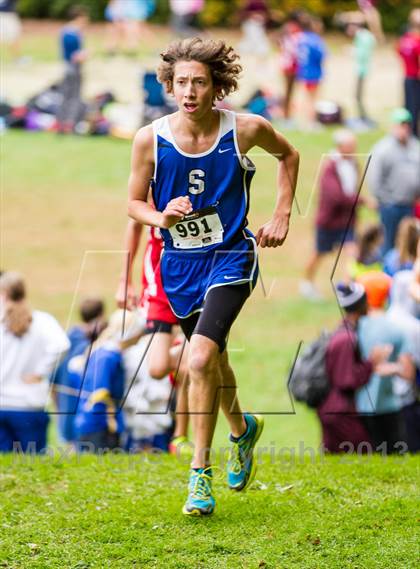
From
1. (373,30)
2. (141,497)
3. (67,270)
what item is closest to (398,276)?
(141,497)

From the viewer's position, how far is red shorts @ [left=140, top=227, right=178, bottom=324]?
723 centimetres

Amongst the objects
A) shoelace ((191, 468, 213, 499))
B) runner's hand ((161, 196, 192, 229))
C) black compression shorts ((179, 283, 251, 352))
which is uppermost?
runner's hand ((161, 196, 192, 229))

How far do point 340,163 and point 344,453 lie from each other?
6.85 m

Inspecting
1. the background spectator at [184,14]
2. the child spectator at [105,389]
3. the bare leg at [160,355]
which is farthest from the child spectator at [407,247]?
the background spectator at [184,14]

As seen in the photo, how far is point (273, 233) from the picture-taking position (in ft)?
21.5

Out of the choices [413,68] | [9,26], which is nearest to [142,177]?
[413,68]

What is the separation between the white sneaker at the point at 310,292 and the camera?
1653cm

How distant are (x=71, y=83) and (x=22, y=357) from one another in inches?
522

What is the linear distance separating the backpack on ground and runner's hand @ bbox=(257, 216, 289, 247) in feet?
9.27

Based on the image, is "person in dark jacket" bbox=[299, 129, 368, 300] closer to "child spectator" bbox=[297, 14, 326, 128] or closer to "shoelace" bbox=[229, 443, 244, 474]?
"child spectator" bbox=[297, 14, 326, 128]

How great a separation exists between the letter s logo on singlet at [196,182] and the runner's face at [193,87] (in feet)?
0.93

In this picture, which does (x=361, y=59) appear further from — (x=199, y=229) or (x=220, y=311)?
(x=220, y=311)

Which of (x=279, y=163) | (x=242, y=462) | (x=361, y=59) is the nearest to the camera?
(x=279, y=163)

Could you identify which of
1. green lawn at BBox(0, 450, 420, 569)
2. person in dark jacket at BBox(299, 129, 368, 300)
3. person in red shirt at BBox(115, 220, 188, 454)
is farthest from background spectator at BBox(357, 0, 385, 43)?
person in red shirt at BBox(115, 220, 188, 454)
